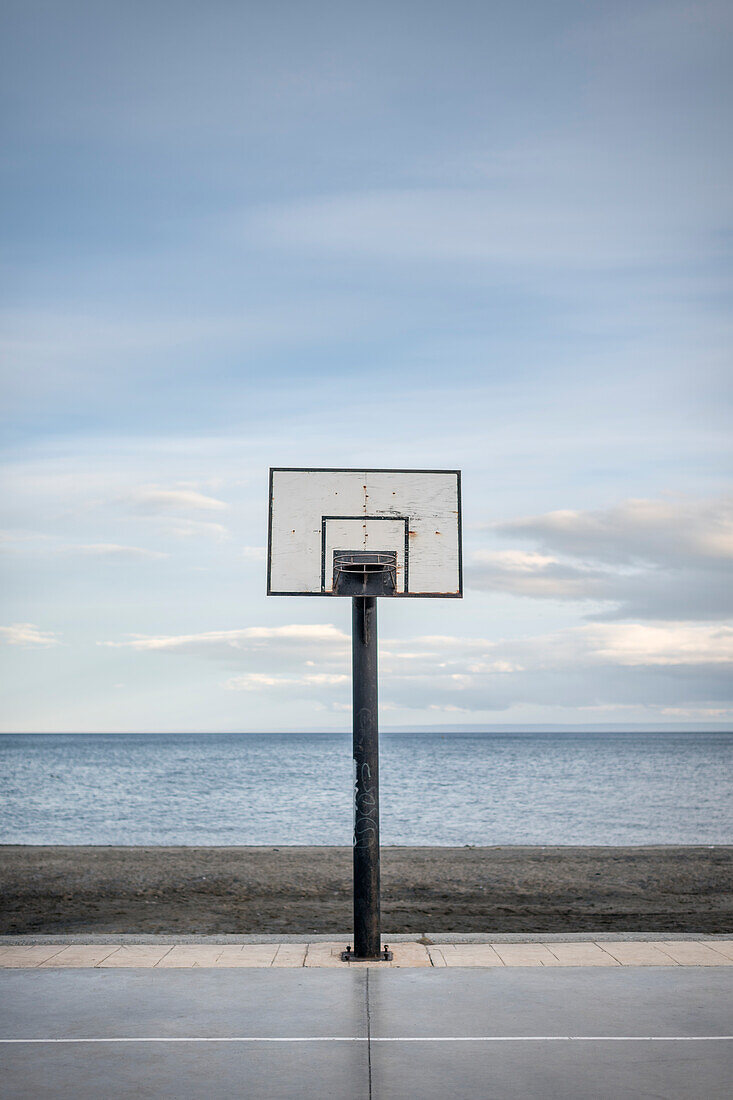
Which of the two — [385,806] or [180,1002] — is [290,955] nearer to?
[180,1002]

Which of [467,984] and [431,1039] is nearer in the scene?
[431,1039]

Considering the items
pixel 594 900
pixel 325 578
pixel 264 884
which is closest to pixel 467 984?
pixel 325 578

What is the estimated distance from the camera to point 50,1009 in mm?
7625

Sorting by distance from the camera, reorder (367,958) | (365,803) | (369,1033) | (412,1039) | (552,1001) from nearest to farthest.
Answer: (412,1039), (369,1033), (552,1001), (367,958), (365,803)

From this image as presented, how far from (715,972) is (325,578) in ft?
17.0

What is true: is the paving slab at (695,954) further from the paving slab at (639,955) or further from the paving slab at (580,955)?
the paving slab at (580,955)

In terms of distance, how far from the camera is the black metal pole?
9.32m

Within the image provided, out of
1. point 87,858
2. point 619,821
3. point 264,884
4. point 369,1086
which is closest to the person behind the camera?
point 369,1086

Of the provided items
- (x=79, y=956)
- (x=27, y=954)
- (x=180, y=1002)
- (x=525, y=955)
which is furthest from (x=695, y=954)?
(x=27, y=954)

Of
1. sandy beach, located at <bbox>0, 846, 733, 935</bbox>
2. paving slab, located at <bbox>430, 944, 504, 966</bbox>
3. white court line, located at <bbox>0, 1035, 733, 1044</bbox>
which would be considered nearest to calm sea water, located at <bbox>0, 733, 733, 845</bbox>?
sandy beach, located at <bbox>0, 846, 733, 935</bbox>

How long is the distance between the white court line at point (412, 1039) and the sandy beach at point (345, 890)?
18.9 ft

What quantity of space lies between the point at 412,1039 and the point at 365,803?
2834 mm

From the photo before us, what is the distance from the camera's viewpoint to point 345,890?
16281 mm

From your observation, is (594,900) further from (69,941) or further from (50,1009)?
(50,1009)
